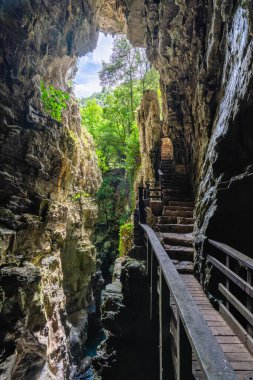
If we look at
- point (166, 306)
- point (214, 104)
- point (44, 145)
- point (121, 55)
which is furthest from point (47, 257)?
point (121, 55)

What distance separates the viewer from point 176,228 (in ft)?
24.7

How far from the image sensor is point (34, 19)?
421 inches

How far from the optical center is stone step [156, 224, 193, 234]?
7.48 metres

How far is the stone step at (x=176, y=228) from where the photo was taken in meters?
7.48

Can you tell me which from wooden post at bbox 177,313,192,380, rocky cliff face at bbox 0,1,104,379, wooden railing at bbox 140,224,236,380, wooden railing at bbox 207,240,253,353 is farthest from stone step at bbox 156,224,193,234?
wooden post at bbox 177,313,192,380

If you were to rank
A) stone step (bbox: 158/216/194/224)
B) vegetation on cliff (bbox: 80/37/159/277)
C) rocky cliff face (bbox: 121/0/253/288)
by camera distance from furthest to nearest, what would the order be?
vegetation on cliff (bbox: 80/37/159/277)
stone step (bbox: 158/216/194/224)
rocky cliff face (bbox: 121/0/253/288)

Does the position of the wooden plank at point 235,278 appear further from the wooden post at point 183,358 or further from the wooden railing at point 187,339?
the wooden post at point 183,358

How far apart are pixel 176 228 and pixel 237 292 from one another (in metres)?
3.69

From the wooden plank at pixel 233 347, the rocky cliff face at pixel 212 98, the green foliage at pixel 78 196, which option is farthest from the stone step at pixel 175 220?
the green foliage at pixel 78 196

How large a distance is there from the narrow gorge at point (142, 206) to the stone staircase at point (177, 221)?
0.15 feet

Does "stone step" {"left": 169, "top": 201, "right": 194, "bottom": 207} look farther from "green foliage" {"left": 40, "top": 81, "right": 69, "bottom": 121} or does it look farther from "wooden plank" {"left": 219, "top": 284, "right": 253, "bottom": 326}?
"green foliage" {"left": 40, "top": 81, "right": 69, "bottom": 121}

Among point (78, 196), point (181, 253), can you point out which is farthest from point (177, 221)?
point (78, 196)

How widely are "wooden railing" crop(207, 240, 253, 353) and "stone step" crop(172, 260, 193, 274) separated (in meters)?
1.09

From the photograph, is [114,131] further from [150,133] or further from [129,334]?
[129,334]
